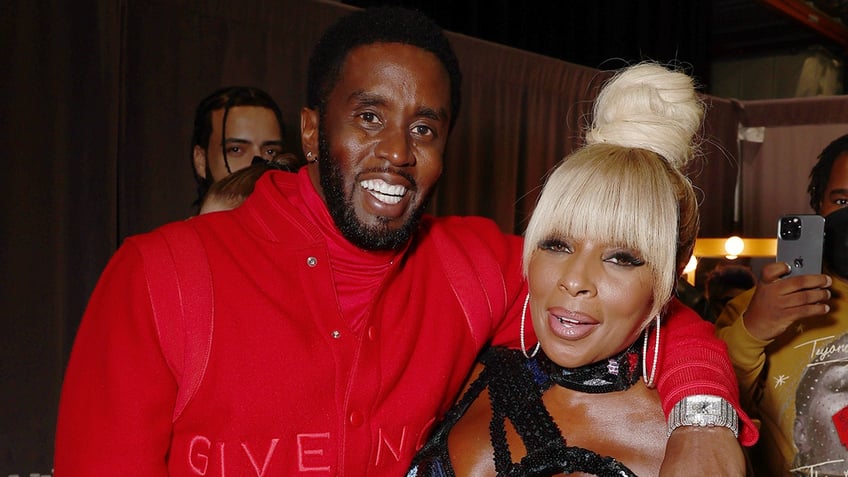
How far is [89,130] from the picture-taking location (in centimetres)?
309

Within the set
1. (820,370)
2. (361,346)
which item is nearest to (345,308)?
(361,346)

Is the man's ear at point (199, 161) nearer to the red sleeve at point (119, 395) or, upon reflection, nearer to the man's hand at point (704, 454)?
the red sleeve at point (119, 395)

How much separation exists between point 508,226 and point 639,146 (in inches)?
132

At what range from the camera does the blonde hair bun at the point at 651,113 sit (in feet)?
4.95

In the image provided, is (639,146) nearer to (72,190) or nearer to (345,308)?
(345,308)

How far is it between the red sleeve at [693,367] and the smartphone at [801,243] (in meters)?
0.34

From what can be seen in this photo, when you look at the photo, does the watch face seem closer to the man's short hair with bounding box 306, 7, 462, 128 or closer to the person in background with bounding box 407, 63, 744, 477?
the person in background with bounding box 407, 63, 744, 477

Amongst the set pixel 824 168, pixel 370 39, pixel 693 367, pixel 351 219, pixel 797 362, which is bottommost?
pixel 797 362

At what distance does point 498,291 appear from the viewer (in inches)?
67.9

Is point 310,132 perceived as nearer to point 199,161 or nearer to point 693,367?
point 693,367

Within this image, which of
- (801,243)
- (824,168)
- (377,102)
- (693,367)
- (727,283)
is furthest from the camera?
(727,283)

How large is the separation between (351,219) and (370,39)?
35 cm

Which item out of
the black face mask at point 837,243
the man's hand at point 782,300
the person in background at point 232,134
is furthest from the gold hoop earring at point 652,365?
the person in background at point 232,134

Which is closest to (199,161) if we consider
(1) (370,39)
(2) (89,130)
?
(2) (89,130)
